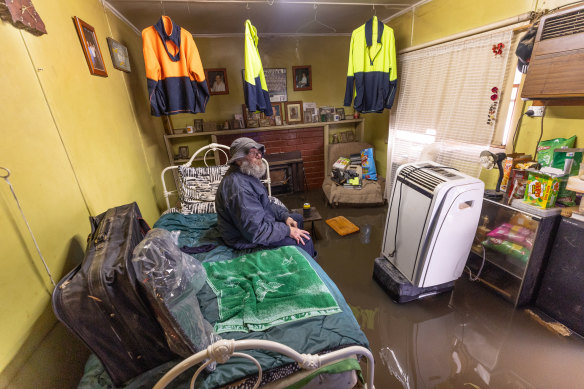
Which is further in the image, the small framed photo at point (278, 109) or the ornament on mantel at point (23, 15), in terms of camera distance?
the small framed photo at point (278, 109)

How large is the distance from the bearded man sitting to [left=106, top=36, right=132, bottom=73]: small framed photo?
1.53 metres

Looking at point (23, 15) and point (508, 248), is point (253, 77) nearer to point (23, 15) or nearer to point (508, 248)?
point (23, 15)

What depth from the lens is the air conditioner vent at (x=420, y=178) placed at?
1.53 m

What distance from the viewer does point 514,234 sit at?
5.58 ft

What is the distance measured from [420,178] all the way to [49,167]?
2.21 m

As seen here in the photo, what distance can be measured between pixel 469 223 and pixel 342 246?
3.97 feet

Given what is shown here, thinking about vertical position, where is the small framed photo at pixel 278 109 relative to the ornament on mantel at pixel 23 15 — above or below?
below

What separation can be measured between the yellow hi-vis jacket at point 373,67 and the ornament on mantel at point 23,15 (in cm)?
266

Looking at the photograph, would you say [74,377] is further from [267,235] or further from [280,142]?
[280,142]

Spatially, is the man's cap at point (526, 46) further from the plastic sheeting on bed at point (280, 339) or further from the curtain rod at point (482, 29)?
the plastic sheeting on bed at point (280, 339)

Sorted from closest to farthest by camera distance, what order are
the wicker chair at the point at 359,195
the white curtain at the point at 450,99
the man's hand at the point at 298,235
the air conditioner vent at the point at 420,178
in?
the air conditioner vent at the point at 420,178, the man's hand at the point at 298,235, the white curtain at the point at 450,99, the wicker chair at the point at 359,195

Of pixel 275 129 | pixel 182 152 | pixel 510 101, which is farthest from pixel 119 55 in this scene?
pixel 510 101

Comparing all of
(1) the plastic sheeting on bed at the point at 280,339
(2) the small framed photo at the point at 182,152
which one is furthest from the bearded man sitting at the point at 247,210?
(2) the small framed photo at the point at 182,152

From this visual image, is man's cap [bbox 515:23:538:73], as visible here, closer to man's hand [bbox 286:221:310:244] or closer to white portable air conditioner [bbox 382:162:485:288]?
white portable air conditioner [bbox 382:162:485:288]
